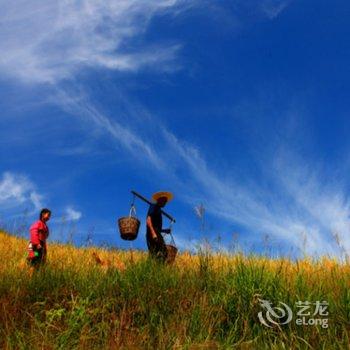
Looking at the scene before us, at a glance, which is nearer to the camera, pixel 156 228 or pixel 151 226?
pixel 151 226

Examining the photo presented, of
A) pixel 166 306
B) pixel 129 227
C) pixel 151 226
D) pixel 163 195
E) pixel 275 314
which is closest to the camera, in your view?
pixel 275 314

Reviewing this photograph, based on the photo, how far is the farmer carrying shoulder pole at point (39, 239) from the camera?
11.4 meters

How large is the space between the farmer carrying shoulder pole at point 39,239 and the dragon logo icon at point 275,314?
5.44 meters

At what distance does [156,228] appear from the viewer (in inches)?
454

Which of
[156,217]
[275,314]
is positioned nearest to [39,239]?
[156,217]

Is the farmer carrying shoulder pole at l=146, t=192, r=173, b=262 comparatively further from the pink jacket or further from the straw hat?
the pink jacket

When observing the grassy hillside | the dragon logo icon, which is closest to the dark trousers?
the grassy hillside

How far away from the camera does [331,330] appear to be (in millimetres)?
6676

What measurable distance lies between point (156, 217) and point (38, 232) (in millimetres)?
2520

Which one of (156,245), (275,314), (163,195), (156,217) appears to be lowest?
(275,314)

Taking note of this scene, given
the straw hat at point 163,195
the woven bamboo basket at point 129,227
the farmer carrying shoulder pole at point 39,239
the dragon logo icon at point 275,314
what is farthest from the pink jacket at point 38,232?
the dragon logo icon at point 275,314

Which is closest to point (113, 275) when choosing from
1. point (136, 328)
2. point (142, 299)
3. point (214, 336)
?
point (142, 299)

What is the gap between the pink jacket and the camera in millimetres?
11531

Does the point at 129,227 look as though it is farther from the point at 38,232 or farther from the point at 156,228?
the point at 38,232
